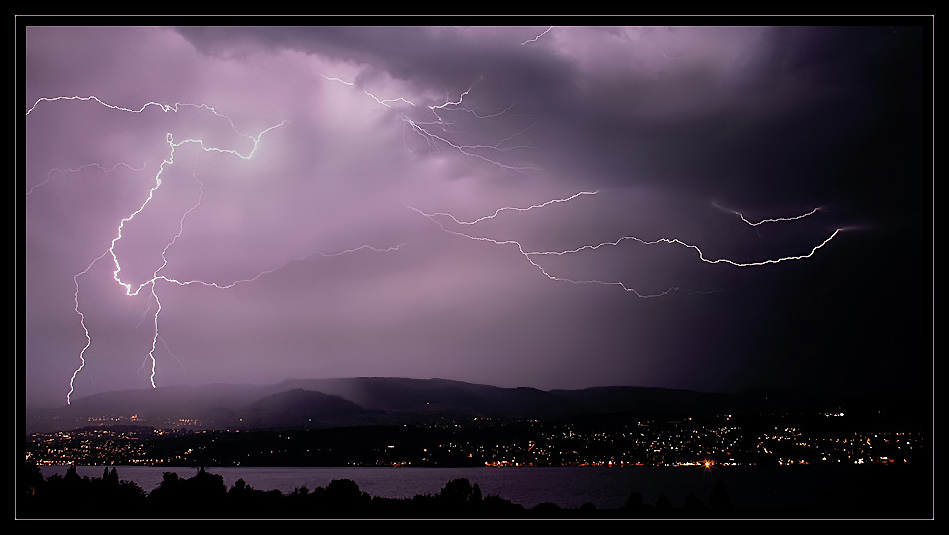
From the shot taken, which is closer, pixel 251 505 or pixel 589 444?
pixel 251 505

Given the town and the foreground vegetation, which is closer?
the foreground vegetation

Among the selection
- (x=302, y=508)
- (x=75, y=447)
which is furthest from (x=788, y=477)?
(x=302, y=508)

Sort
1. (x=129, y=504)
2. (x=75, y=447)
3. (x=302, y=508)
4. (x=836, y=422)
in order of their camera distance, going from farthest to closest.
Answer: (x=836, y=422) → (x=75, y=447) → (x=302, y=508) → (x=129, y=504)

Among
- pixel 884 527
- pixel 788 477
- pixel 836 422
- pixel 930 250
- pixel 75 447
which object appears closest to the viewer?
pixel 884 527

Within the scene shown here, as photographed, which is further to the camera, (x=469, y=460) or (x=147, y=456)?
(x=469, y=460)

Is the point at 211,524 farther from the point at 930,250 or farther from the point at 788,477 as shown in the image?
the point at 788,477

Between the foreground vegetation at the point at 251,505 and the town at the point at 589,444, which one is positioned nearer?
the foreground vegetation at the point at 251,505
